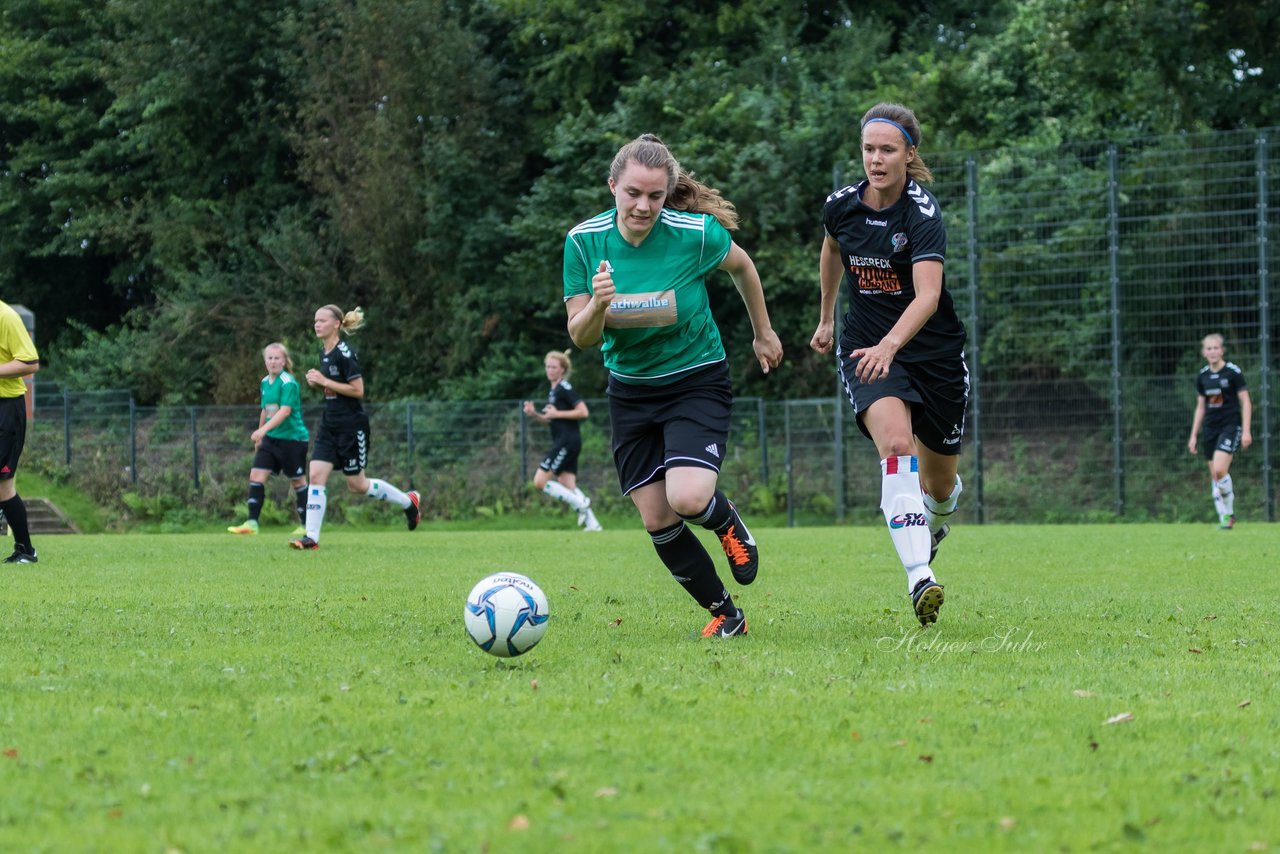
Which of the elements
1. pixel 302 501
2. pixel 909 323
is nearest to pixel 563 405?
pixel 302 501

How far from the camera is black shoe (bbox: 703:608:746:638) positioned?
6.75m

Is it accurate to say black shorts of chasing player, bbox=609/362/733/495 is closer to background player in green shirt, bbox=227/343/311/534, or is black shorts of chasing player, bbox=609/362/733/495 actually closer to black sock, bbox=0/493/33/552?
black sock, bbox=0/493/33/552

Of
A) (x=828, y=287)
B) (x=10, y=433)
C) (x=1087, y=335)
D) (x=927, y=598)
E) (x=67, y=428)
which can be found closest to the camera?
(x=927, y=598)

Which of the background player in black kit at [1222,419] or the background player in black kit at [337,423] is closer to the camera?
the background player in black kit at [337,423]

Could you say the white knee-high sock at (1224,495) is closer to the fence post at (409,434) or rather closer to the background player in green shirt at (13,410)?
the background player in green shirt at (13,410)

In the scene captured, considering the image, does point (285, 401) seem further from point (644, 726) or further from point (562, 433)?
point (644, 726)

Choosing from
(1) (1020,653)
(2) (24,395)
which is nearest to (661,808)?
(1) (1020,653)

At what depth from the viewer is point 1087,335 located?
77.7 ft

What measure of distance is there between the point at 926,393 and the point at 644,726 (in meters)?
3.45

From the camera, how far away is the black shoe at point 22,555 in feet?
39.0

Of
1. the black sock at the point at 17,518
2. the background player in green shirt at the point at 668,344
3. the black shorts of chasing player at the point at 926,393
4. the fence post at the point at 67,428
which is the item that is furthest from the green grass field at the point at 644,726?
the fence post at the point at 67,428

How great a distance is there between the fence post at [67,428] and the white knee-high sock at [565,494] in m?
13.3

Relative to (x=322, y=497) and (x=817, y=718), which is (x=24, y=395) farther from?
(x=817, y=718)

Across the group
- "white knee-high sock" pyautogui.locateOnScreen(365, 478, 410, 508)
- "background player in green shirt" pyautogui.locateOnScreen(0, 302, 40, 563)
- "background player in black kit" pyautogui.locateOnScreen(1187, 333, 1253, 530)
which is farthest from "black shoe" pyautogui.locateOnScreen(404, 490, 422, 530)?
"background player in black kit" pyautogui.locateOnScreen(1187, 333, 1253, 530)
